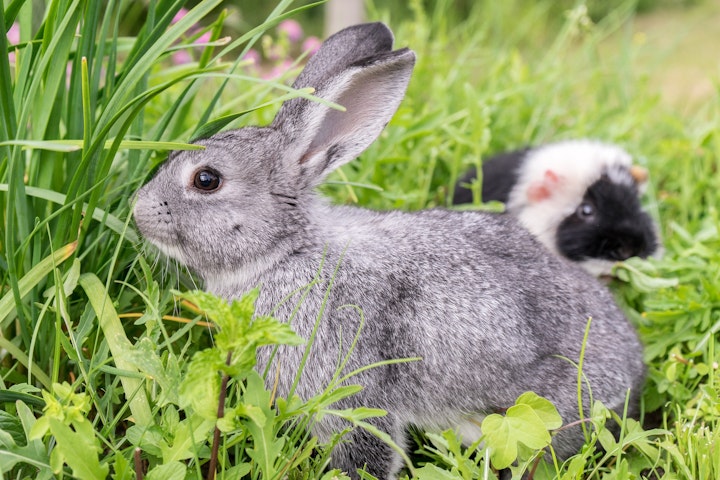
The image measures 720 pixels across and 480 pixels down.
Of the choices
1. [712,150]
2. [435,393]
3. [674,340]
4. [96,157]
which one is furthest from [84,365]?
[712,150]

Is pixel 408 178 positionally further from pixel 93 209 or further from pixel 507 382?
pixel 93 209

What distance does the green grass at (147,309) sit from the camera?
237 cm

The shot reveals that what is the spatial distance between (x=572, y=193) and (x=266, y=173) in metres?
2.95

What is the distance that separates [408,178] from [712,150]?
2.25 meters

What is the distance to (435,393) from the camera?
296 cm

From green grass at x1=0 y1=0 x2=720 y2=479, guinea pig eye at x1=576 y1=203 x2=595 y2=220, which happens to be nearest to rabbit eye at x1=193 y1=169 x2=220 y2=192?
green grass at x1=0 y1=0 x2=720 y2=479

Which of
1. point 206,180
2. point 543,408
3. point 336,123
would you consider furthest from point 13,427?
point 543,408

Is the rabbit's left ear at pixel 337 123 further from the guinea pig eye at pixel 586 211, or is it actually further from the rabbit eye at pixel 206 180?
the guinea pig eye at pixel 586 211

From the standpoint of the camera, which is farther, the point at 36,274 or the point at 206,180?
the point at 206,180

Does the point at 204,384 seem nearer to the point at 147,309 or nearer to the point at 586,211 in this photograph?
the point at 147,309

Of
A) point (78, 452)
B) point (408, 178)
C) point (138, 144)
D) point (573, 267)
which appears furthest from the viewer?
point (408, 178)

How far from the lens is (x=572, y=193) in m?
5.39

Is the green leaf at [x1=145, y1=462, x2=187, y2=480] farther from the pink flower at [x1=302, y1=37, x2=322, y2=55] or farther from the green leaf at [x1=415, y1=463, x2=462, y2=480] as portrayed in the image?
the pink flower at [x1=302, y1=37, x2=322, y2=55]

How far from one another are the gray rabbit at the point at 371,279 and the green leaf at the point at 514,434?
1.64 ft
